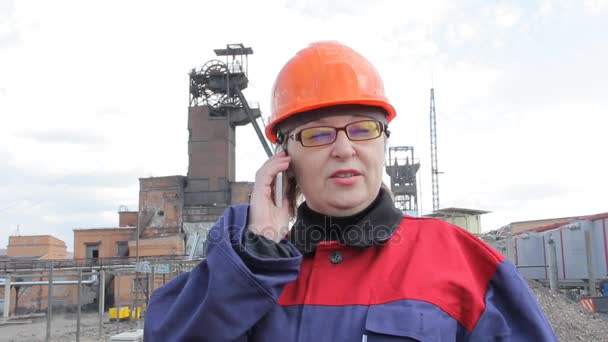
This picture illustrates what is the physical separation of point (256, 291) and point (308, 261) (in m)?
0.30

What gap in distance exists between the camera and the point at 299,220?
188cm

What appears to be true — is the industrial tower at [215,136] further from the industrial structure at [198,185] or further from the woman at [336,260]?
the woman at [336,260]

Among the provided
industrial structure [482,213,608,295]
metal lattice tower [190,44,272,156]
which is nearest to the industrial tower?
metal lattice tower [190,44,272,156]

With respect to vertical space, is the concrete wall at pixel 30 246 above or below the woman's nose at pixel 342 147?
below

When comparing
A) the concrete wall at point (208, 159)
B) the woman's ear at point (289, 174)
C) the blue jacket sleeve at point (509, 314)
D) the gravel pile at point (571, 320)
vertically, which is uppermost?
the concrete wall at point (208, 159)

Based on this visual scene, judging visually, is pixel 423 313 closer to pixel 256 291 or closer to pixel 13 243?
pixel 256 291

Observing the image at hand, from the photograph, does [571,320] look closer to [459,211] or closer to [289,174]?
[289,174]

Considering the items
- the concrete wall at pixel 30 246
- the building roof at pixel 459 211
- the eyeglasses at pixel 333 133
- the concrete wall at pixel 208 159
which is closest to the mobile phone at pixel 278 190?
the eyeglasses at pixel 333 133

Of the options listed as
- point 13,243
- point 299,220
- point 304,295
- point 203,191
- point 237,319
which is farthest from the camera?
point 13,243

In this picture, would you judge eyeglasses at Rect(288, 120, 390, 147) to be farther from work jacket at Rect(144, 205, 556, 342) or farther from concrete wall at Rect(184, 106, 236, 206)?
concrete wall at Rect(184, 106, 236, 206)

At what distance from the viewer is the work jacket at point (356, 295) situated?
1.49 meters

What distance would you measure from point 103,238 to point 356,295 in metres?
39.7

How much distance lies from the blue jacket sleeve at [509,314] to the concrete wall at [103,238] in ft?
126

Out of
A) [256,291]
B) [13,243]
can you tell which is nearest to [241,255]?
[256,291]
